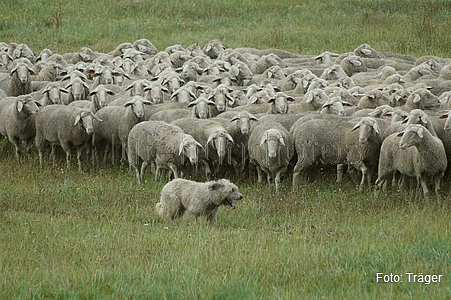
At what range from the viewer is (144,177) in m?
12.2

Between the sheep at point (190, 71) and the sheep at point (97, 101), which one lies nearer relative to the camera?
the sheep at point (97, 101)

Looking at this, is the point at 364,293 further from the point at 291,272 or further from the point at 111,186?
the point at 111,186

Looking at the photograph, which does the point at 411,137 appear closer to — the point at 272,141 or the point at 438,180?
the point at 438,180

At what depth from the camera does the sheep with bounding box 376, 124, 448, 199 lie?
9.90m

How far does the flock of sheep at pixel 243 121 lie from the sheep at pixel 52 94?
2 cm

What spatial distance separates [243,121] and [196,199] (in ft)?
10.1

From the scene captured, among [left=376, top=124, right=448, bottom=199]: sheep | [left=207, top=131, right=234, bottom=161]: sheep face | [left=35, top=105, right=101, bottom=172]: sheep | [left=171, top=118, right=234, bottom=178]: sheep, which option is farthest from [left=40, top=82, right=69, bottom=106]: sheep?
[left=376, top=124, right=448, bottom=199]: sheep

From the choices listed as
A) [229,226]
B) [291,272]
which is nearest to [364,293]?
[291,272]

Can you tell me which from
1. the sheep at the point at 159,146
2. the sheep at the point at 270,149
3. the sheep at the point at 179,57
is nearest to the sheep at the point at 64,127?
the sheep at the point at 159,146

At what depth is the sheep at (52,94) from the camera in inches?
559

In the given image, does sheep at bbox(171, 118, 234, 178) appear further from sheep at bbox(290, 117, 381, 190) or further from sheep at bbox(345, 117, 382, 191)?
sheep at bbox(345, 117, 382, 191)

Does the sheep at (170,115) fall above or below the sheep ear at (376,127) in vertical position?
below

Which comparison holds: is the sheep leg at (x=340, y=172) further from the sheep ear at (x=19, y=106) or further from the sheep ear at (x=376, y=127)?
the sheep ear at (x=19, y=106)

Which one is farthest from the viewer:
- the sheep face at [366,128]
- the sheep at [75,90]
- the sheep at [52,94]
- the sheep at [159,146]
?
the sheep at [75,90]
